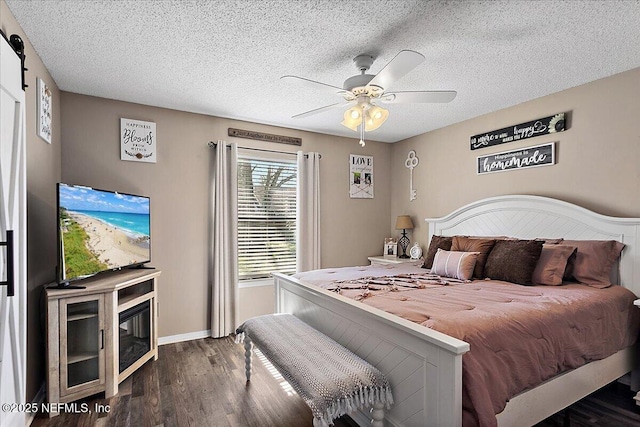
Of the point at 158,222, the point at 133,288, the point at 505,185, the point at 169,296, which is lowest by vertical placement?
the point at 169,296

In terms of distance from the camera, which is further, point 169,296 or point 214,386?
point 169,296

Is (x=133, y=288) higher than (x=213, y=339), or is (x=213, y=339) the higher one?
(x=133, y=288)

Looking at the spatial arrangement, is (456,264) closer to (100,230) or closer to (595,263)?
(595,263)

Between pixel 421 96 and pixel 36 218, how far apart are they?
9.50 ft

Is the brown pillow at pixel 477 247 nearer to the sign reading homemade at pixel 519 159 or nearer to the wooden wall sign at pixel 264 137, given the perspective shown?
the sign reading homemade at pixel 519 159

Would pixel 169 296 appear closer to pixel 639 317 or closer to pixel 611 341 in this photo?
pixel 611 341

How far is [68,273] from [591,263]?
3.84m

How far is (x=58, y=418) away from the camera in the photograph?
7.23ft

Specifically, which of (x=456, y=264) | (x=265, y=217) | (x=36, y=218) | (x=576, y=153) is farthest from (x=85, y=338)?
(x=576, y=153)

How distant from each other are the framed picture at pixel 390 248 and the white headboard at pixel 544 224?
2.37 feet

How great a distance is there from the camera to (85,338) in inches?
94.2

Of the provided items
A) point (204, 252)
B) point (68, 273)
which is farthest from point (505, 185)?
point (68, 273)

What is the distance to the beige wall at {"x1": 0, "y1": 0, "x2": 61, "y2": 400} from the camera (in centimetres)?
224

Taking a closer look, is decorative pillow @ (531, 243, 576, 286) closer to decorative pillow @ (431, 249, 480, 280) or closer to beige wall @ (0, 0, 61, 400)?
decorative pillow @ (431, 249, 480, 280)
